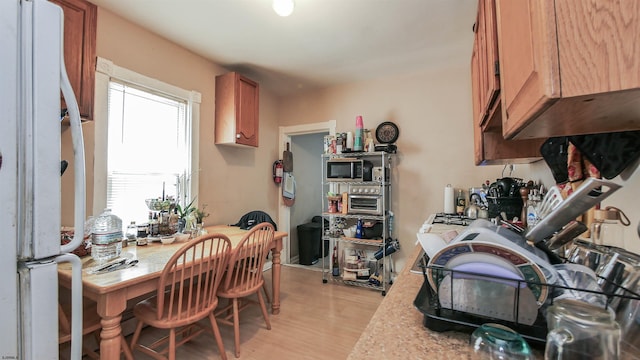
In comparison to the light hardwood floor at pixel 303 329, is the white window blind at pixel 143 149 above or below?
above

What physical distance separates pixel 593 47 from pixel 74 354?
159 centimetres

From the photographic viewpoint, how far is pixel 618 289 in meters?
0.54

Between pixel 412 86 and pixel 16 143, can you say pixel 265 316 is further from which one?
pixel 412 86

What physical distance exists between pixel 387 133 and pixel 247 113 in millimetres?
1740

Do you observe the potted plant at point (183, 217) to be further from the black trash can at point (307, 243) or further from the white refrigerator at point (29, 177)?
the black trash can at point (307, 243)

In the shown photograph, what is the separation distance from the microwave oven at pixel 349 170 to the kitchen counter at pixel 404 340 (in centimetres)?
243

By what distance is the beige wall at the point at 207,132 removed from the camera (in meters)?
2.03

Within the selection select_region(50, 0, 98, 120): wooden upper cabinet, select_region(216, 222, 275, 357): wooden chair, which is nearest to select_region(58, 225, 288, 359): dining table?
select_region(216, 222, 275, 357): wooden chair

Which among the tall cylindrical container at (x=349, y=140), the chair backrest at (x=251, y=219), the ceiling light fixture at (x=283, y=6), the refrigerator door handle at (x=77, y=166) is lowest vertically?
the chair backrest at (x=251, y=219)

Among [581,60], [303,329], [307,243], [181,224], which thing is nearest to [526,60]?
[581,60]

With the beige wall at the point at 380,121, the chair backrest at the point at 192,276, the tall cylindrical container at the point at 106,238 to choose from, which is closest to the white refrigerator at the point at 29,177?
the chair backrest at the point at 192,276

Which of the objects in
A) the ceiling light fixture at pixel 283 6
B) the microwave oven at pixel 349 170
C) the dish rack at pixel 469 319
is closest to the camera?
the dish rack at pixel 469 319

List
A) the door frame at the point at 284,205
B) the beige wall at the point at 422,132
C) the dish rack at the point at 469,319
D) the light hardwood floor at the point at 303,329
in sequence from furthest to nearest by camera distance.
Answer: the door frame at the point at 284,205 → the beige wall at the point at 422,132 → the light hardwood floor at the point at 303,329 → the dish rack at the point at 469,319

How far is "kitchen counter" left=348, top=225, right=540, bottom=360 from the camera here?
0.55m
